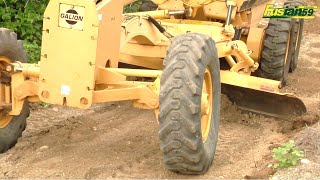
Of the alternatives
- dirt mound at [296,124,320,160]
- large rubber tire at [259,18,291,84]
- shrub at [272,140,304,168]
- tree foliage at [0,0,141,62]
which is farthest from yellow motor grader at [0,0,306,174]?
tree foliage at [0,0,141,62]

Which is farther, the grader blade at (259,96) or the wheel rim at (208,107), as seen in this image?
the grader blade at (259,96)

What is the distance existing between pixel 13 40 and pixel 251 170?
2.54 m

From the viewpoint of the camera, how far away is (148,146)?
20.3 feet

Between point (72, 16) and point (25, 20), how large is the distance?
14.0ft

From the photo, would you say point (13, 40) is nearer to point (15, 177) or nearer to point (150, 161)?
point (15, 177)

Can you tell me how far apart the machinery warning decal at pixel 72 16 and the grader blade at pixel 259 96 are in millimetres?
2384

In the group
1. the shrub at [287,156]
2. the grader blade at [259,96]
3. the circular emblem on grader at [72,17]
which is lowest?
the shrub at [287,156]

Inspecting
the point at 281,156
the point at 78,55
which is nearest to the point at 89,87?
the point at 78,55

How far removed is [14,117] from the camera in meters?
5.96

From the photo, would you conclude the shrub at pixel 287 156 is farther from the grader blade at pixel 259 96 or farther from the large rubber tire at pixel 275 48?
the large rubber tire at pixel 275 48

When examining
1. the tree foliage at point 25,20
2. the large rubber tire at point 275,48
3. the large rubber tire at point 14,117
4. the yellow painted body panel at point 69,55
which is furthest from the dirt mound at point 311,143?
the tree foliage at point 25,20

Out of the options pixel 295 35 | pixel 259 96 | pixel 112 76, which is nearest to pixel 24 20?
pixel 259 96

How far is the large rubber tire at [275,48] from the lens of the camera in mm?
8352

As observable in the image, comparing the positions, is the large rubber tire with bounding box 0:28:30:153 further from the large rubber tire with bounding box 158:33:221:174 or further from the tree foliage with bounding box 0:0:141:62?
the tree foliage with bounding box 0:0:141:62
